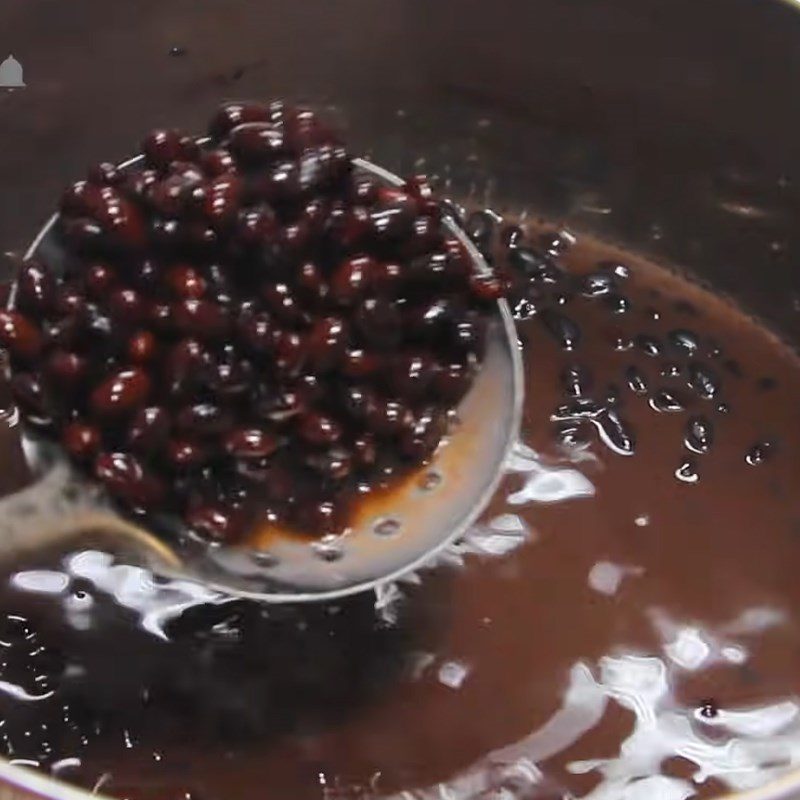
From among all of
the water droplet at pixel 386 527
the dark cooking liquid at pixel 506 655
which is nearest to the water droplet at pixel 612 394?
the dark cooking liquid at pixel 506 655

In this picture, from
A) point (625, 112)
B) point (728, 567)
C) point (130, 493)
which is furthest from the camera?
point (625, 112)

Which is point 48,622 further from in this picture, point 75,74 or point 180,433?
point 75,74

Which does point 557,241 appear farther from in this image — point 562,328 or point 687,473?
point 687,473

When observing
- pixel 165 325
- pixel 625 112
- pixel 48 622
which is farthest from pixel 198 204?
pixel 625 112

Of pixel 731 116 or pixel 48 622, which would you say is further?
pixel 731 116

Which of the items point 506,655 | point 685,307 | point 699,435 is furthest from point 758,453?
point 506,655

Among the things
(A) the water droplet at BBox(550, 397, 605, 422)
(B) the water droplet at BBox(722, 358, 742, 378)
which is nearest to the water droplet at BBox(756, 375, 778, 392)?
(B) the water droplet at BBox(722, 358, 742, 378)

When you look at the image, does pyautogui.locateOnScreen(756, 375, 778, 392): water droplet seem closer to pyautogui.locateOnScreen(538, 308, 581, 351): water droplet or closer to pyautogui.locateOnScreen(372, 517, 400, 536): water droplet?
pyautogui.locateOnScreen(538, 308, 581, 351): water droplet
